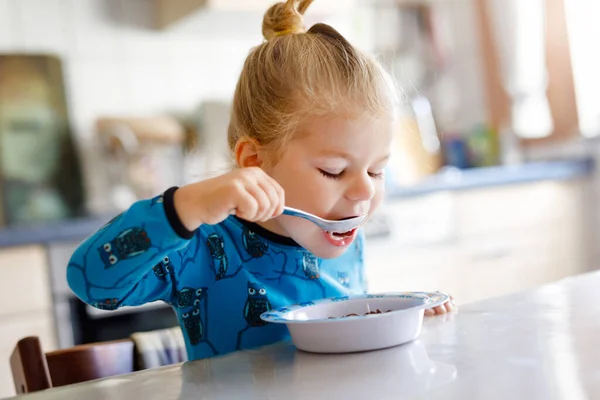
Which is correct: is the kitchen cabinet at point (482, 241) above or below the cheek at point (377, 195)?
below

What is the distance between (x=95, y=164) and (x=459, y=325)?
1983 millimetres

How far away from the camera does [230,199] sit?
2.43ft

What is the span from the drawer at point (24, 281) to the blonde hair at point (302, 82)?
1195 millimetres

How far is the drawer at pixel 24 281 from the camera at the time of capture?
2.02 meters

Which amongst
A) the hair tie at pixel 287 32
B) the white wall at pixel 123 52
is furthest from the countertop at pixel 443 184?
the hair tie at pixel 287 32

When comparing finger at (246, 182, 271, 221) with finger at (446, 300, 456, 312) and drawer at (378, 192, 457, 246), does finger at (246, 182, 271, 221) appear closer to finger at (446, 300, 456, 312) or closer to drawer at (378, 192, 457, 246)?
finger at (446, 300, 456, 312)

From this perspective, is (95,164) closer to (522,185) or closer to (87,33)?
(87,33)

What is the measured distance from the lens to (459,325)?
2.75 ft

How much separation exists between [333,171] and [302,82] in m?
0.14

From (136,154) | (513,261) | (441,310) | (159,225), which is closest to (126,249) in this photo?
(159,225)

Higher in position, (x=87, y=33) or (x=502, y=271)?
(x=87, y=33)

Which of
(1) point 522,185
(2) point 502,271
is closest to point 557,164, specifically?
(1) point 522,185

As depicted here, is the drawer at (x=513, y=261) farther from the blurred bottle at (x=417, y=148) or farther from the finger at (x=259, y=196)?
the finger at (x=259, y=196)

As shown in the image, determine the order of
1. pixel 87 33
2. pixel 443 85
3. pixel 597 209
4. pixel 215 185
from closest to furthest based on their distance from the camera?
pixel 215 185
pixel 87 33
pixel 597 209
pixel 443 85
